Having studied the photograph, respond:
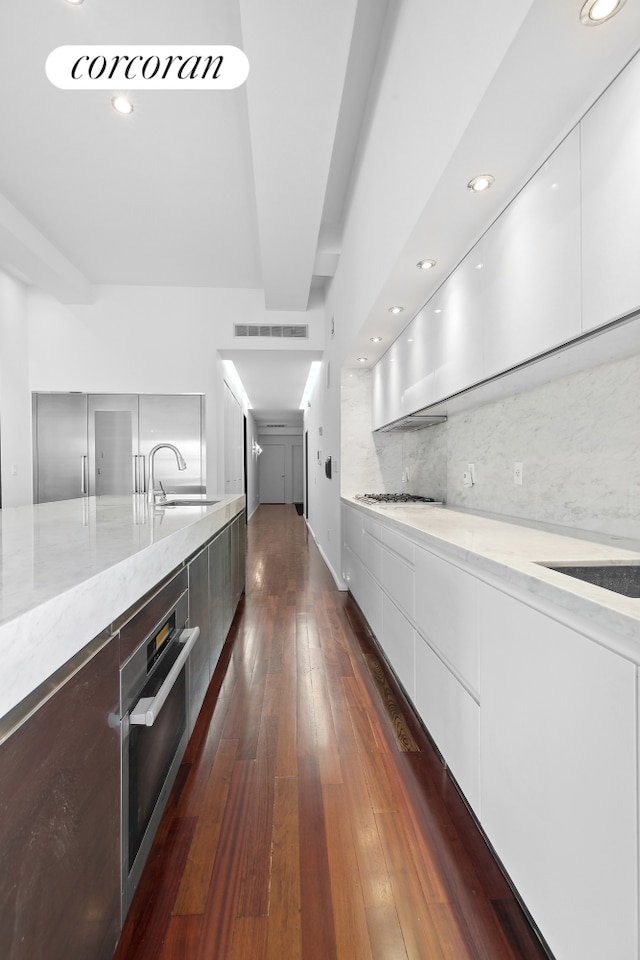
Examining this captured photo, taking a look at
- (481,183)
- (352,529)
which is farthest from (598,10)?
(352,529)

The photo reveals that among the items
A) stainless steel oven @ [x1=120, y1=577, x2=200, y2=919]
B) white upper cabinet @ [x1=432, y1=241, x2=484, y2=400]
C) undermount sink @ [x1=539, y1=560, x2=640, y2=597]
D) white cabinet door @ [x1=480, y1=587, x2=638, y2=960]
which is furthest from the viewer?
white upper cabinet @ [x1=432, y1=241, x2=484, y2=400]

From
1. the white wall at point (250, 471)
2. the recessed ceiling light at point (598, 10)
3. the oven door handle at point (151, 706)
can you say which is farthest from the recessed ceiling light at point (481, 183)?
the white wall at point (250, 471)

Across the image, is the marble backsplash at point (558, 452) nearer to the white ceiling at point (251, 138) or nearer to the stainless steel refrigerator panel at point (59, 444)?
the white ceiling at point (251, 138)

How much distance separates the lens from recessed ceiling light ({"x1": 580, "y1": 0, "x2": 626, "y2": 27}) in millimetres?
1008

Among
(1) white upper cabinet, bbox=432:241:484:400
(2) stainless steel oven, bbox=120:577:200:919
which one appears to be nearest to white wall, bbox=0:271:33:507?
(2) stainless steel oven, bbox=120:577:200:919

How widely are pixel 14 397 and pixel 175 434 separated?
5.71 ft

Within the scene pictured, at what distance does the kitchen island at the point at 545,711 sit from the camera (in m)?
0.76

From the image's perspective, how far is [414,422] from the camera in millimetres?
3391

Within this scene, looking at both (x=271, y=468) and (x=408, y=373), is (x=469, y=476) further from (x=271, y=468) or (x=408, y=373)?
(x=271, y=468)

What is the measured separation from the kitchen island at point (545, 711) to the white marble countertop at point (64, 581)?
2.92ft

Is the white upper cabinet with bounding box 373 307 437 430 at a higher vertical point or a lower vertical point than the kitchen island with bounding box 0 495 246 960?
higher

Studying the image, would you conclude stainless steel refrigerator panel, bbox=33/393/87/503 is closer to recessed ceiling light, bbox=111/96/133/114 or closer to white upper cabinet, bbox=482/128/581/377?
recessed ceiling light, bbox=111/96/133/114

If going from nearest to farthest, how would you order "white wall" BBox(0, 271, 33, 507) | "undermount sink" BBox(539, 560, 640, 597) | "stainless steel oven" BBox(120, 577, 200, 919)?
1. "stainless steel oven" BBox(120, 577, 200, 919)
2. "undermount sink" BBox(539, 560, 640, 597)
3. "white wall" BBox(0, 271, 33, 507)

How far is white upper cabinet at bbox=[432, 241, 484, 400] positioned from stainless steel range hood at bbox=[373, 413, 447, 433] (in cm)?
67
